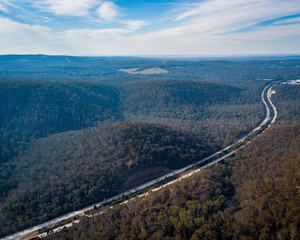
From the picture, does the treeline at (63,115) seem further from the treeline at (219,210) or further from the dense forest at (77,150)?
the treeline at (219,210)

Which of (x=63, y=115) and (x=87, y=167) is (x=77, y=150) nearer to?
(x=87, y=167)

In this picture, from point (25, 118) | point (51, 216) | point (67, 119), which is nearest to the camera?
point (51, 216)

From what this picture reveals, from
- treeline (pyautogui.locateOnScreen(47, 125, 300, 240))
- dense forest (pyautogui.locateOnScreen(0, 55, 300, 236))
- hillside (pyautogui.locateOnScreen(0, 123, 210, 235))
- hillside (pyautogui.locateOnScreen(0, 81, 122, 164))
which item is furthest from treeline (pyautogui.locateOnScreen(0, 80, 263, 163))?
treeline (pyautogui.locateOnScreen(47, 125, 300, 240))

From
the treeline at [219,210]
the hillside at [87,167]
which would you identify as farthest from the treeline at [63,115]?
the treeline at [219,210]

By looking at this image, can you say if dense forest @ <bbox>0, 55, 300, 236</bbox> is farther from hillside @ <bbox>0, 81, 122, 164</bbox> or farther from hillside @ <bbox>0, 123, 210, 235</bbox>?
hillside @ <bbox>0, 81, 122, 164</bbox>

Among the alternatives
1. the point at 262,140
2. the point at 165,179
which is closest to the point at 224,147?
the point at 262,140

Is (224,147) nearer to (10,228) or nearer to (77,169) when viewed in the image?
(77,169)
